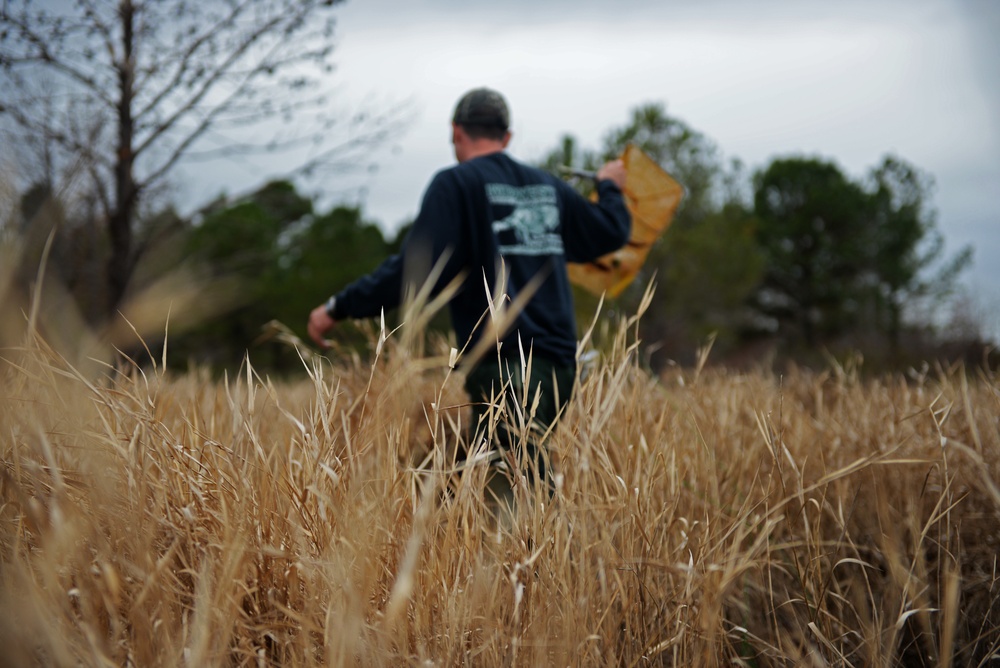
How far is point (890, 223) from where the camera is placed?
26016 millimetres

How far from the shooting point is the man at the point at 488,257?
8.39 feet

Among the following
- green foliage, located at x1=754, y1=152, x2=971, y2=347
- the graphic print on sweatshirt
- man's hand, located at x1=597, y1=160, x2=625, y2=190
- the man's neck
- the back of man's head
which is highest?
the back of man's head

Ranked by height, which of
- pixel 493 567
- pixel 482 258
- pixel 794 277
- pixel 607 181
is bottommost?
pixel 794 277

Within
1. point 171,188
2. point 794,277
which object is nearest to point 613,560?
point 171,188

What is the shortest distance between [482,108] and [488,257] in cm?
57

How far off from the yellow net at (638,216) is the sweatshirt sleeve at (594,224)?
370 millimetres

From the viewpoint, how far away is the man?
8.39ft

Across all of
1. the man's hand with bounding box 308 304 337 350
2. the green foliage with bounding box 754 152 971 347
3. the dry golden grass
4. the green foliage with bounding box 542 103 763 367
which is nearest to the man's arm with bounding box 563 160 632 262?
the man's hand with bounding box 308 304 337 350

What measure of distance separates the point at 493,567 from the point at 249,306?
18215mm

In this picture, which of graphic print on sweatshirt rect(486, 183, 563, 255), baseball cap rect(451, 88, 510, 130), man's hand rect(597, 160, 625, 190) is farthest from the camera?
man's hand rect(597, 160, 625, 190)

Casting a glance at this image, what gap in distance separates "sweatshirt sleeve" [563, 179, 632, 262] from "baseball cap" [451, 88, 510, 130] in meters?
0.39

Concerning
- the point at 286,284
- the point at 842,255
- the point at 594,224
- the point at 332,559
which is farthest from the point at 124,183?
the point at 842,255

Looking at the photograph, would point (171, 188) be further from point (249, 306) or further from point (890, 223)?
point (890, 223)

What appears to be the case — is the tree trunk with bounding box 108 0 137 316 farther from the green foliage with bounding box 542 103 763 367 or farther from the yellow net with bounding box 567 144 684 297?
the green foliage with bounding box 542 103 763 367
